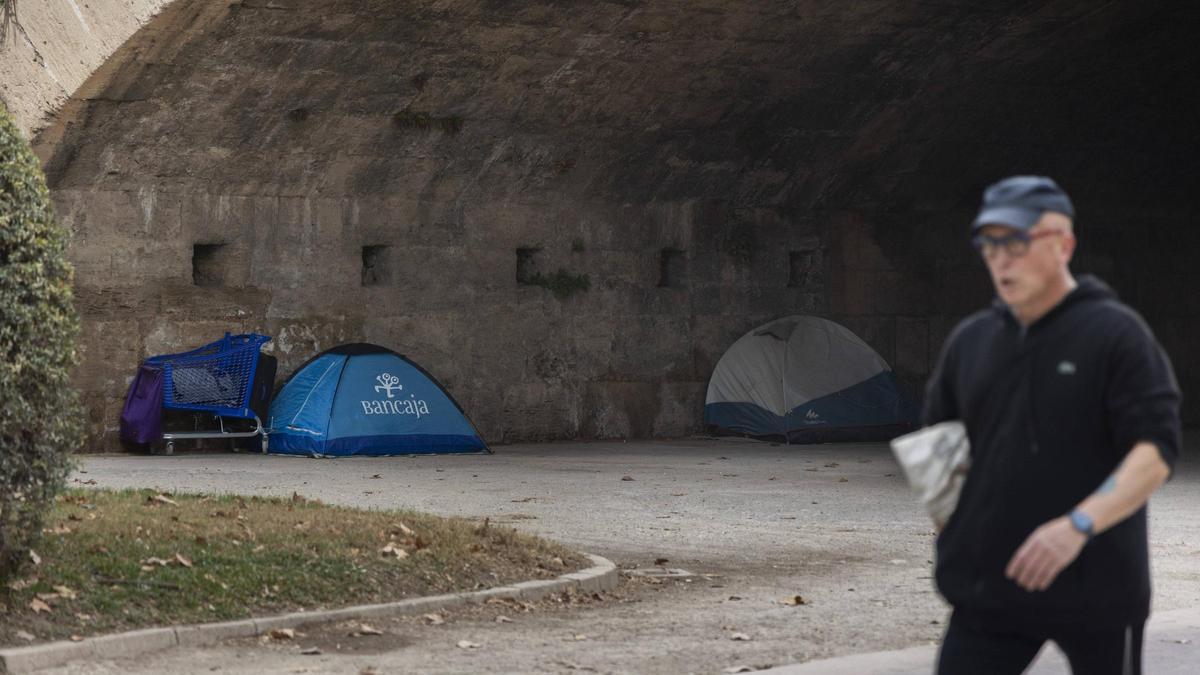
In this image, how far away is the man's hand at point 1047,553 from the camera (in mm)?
3969

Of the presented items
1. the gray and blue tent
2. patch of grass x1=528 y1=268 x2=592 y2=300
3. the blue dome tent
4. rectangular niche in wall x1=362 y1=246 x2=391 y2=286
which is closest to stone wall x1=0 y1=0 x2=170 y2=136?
the blue dome tent

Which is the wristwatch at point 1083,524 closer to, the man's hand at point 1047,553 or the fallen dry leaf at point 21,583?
the man's hand at point 1047,553

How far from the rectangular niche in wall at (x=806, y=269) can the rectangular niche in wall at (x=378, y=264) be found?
253 inches

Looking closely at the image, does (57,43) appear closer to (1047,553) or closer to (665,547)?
(665,547)

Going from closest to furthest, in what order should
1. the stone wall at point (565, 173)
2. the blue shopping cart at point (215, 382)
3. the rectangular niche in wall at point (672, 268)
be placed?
the stone wall at point (565, 173) < the blue shopping cart at point (215, 382) < the rectangular niche in wall at point (672, 268)

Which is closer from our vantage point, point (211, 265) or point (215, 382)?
point (215, 382)

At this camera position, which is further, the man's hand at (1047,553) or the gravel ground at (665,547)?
the gravel ground at (665,547)

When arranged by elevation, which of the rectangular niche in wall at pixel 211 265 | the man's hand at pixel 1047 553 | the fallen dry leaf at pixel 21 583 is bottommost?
the fallen dry leaf at pixel 21 583

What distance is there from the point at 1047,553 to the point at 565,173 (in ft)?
62.9

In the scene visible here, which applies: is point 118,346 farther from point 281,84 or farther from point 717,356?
point 717,356

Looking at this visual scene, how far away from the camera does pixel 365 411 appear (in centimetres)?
2072

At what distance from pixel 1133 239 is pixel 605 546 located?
63.7 feet

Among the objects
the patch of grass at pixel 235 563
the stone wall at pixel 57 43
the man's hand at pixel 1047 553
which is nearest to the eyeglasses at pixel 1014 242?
the man's hand at pixel 1047 553

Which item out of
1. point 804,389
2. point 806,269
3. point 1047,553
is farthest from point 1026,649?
point 806,269
